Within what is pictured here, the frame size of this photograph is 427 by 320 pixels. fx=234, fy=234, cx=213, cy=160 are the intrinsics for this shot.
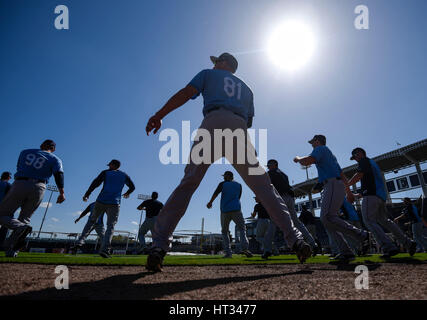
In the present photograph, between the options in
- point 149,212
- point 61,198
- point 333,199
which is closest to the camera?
point 333,199

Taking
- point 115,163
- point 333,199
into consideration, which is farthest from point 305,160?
point 115,163

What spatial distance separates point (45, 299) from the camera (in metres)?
1.16

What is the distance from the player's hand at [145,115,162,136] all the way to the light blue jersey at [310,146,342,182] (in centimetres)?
265

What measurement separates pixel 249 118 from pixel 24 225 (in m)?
4.09

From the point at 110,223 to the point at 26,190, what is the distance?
70.4 inches

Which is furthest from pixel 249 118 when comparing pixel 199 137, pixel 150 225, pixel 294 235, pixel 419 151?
pixel 419 151

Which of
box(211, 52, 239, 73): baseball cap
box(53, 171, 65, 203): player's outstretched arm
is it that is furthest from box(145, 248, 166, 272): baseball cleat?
box(53, 171, 65, 203): player's outstretched arm

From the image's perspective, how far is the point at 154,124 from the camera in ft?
8.22

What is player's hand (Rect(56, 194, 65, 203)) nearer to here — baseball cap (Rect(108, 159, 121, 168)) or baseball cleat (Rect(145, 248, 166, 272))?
baseball cap (Rect(108, 159, 121, 168))

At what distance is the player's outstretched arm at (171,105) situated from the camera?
2.46 meters

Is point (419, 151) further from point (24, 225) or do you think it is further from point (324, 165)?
point (24, 225)

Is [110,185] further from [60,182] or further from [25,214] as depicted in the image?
[25,214]
